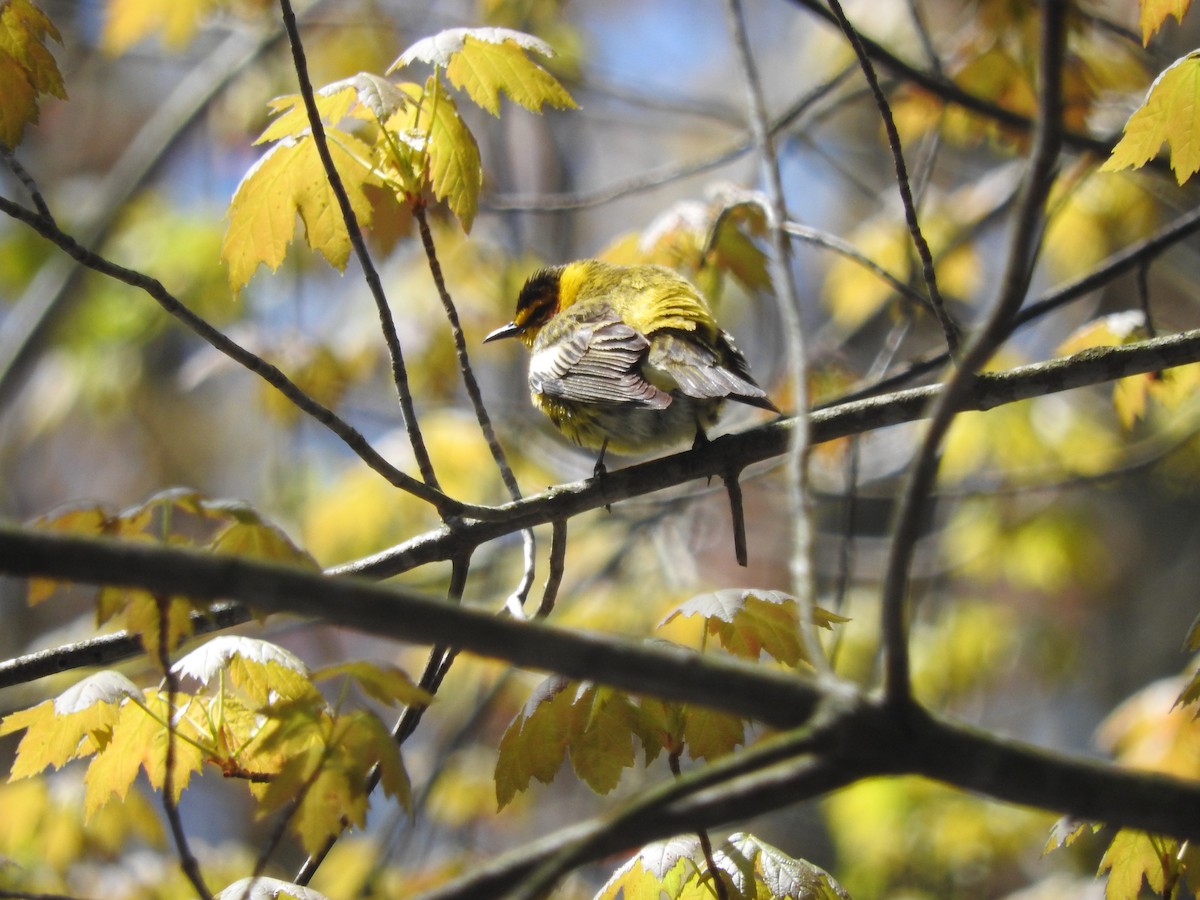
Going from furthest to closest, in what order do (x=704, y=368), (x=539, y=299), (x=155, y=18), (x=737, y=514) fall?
(x=155, y=18)
(x=539, y=299)
(x=704, y=368)
(x=737, y=514)

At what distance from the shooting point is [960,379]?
3.84 ft

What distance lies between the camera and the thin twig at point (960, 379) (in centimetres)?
108

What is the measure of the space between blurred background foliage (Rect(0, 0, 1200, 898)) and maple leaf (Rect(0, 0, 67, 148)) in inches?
35.4

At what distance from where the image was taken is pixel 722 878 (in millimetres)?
1857

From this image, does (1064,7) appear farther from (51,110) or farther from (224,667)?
(51,110)

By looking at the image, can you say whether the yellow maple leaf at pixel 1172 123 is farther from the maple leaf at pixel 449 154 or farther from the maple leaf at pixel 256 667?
the maple leaf at pixel 256 667

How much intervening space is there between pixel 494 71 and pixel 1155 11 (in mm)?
1439

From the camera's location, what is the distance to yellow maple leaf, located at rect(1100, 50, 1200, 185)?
7.06ft

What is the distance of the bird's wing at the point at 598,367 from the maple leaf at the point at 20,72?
151 cm

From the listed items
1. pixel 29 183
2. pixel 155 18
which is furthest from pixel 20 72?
pixel 155 18

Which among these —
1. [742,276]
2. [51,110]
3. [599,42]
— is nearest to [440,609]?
[742,276]

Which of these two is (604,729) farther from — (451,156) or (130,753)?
(451,156)

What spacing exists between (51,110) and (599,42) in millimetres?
5667

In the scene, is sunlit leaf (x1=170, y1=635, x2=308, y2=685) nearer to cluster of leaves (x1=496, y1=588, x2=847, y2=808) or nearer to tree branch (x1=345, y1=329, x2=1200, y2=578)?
tree branch (x1=345, y1=329, x2=1200, y2=578)
